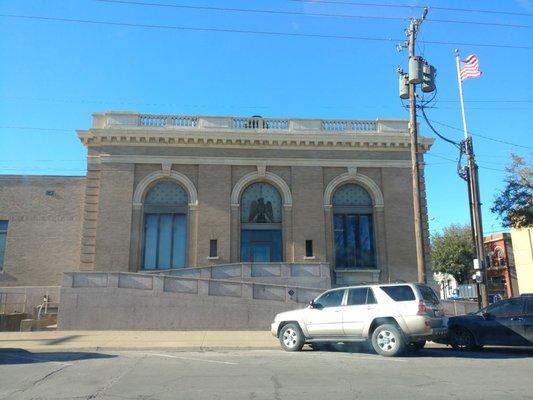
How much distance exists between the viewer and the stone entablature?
28469 millimetres

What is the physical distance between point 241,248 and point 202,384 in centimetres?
2031

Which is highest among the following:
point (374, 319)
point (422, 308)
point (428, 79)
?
point (428, 79)

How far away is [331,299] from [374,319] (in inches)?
58.8

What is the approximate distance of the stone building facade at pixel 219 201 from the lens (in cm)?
2794

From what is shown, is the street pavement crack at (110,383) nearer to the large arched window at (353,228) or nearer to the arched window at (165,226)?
the arched window at (165,226)

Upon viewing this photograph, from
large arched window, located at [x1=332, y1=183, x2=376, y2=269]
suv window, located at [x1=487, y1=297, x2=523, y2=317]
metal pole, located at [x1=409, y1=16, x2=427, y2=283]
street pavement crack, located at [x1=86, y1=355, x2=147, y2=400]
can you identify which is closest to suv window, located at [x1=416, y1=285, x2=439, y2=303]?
suv window, located at [x1=487, y1=297, x2=523, y2=317]

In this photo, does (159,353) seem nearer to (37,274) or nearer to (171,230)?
(171,230)

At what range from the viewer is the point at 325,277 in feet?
82.2

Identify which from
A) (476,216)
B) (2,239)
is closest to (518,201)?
(476,216)

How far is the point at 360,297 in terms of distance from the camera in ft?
43.1

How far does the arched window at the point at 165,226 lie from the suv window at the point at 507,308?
17.7 metres

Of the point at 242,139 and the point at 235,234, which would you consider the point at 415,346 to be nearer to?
the point at 235,234

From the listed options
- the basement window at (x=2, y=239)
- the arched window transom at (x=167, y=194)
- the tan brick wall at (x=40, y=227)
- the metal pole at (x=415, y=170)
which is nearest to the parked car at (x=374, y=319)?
the metal pole at (x=415, y=170)

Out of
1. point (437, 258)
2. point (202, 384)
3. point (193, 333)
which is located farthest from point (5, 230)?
point (437, 258)
